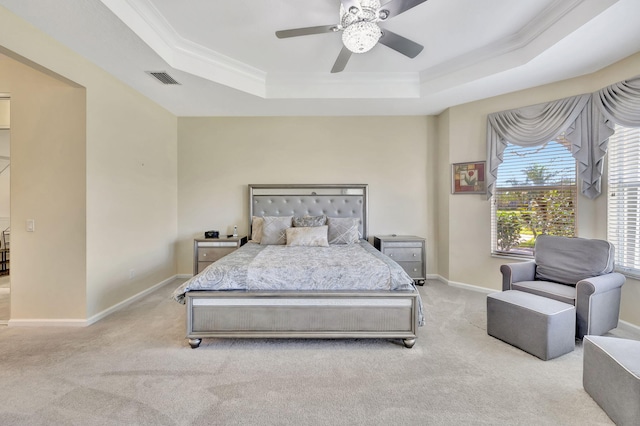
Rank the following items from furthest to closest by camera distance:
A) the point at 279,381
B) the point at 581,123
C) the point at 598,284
A: the point at 581,123 < the point at 598,284 < the point at 279,381

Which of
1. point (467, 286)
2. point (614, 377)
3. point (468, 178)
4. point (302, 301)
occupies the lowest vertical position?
point (467, 286)

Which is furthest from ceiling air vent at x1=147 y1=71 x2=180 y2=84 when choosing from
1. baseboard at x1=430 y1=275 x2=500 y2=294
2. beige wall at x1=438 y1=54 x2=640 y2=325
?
baseboard at x1=430 y1=275 x2=500 y2=294

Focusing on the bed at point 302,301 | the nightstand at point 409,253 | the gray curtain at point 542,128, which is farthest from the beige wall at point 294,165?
the bed at point 302,301

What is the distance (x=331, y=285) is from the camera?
2.54 m

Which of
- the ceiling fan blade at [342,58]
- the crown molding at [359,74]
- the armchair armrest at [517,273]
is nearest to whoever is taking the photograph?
the crown molding at [359,74]

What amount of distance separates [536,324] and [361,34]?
2.93 metres

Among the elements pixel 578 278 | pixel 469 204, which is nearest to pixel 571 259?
pixel 578 278

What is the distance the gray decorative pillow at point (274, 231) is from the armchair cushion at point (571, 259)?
11.1ft

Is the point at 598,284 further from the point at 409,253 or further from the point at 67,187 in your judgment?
the point at 67,187

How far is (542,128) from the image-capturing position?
347 centimetres

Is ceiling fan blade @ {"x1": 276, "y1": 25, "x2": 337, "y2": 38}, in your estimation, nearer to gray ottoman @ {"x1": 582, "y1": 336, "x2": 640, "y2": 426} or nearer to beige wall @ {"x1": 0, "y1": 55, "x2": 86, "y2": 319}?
beige wall @ {"x1": 0, "y1": 55, "x2": 86, "y2": 319}

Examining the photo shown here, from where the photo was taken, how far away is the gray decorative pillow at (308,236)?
3830mm

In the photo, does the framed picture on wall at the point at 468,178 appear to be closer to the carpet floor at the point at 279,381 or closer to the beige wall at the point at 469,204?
the beige wall at the point at 469,204

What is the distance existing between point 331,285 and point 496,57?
346 centimetres
